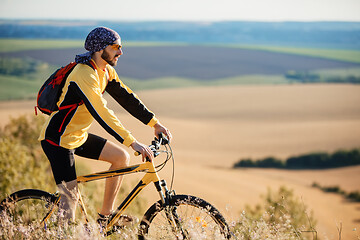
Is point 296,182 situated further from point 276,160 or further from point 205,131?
point 205,131

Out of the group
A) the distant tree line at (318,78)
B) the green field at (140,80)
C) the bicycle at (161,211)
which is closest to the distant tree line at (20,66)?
the green field at (140,80)

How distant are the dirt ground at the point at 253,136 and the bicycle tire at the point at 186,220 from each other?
5.8 inches

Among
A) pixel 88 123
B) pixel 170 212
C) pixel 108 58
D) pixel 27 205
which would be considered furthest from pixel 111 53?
pixel 27 205

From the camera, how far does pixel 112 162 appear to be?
362 cm

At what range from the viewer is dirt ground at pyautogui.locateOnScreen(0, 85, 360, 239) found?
23.1 meters

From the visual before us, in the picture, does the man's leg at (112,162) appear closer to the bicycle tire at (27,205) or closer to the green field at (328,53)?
the bicycle tire at (27,205)

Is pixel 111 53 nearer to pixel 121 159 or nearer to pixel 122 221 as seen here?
pixel 121 159

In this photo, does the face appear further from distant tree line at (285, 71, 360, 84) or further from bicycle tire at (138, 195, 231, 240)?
distant tree line at (285, 71, 360, 84)

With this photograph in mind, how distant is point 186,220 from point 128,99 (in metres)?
1.12

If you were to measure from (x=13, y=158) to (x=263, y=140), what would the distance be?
42635 mm

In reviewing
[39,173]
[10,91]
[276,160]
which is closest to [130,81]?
[10,91]

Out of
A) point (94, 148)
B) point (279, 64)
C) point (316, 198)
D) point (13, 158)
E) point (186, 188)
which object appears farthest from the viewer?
point (279, 64)

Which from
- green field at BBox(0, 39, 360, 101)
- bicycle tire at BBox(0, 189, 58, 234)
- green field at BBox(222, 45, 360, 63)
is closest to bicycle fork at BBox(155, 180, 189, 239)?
bicycle tire at BBox(0, 189, 58, 234)

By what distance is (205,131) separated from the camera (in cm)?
5741
